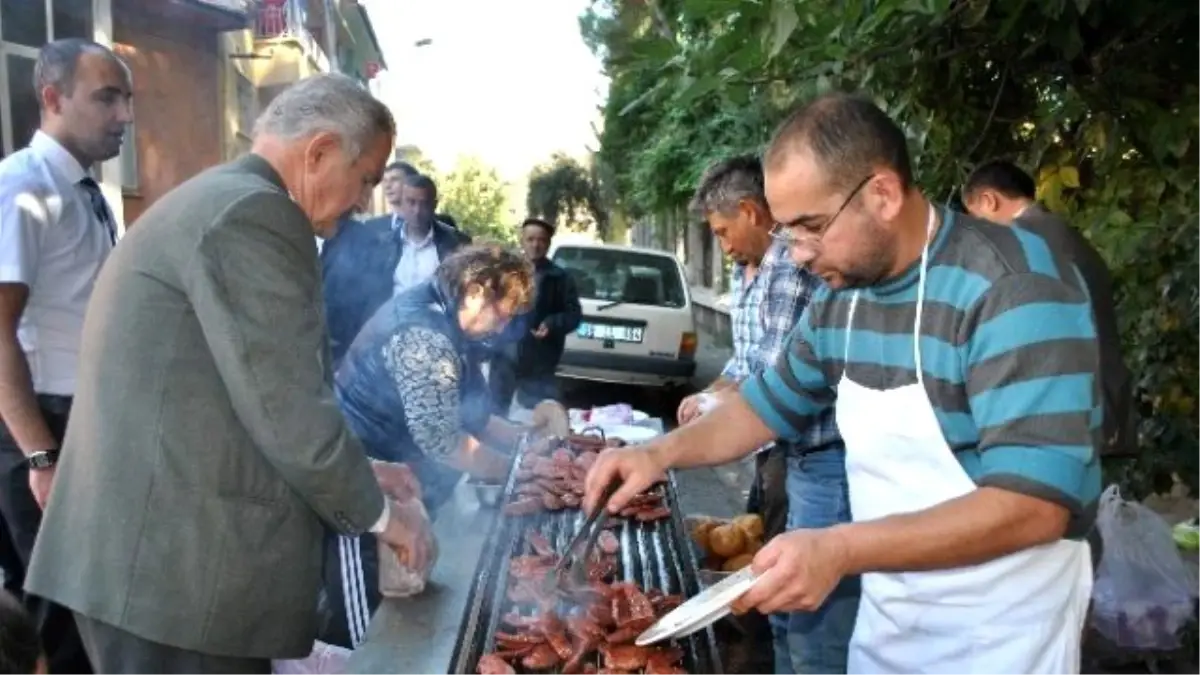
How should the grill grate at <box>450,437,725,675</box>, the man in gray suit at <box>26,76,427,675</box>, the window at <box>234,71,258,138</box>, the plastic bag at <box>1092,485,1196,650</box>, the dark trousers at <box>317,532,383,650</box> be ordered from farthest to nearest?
1. the window at <box>234,71,258,138</box>
2. the plastic bag at <box>1092,485,1196,650</box>
3. the dark trousers at <box>317,532,383,650</box>
4. the grill grate at <box>450,437,725,675</box>
5. the man in gray suit at <box>26,76,427,675</box>

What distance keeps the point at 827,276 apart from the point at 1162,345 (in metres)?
3.62

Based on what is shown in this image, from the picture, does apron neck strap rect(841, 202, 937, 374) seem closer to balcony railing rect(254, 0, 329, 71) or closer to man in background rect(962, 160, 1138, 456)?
man in background rect(962, 160, 1138, 456)

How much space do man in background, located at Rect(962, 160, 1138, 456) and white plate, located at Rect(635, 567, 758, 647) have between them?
2397 mm

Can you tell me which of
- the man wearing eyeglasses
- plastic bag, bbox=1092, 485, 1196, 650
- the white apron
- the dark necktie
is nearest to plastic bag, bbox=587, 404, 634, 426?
plastic bag, bbox=1092, 485, 1196, 650

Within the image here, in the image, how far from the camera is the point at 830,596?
11.3 ft

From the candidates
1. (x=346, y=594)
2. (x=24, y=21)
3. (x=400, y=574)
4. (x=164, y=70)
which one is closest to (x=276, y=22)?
(x=164, y=70)

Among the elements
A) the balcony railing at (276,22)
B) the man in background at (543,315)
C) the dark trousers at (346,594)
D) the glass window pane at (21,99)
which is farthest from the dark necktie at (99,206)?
the balcony railing at (276,22)

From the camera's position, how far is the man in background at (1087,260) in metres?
4.00

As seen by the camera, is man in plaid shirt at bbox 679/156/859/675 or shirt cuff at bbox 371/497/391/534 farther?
man in plaid shirt at bbox 679/156/859/675

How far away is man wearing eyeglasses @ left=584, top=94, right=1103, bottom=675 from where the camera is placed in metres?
1.90

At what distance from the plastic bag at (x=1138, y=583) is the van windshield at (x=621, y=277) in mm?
7618

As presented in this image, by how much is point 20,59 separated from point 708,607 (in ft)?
24.5

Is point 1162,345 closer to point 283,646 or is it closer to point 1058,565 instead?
point 1058,565

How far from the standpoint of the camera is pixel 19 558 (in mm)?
3592
